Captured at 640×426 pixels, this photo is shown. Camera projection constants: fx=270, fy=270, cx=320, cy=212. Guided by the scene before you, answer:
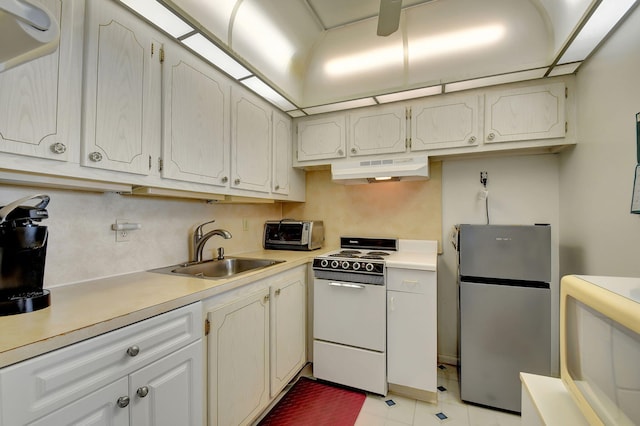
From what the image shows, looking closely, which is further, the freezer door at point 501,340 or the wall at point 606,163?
the freezer door at point 501,340

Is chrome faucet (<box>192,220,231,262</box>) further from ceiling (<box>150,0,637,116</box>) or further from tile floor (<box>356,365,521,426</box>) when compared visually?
tile floor (<box>356,365,521,426</box>)

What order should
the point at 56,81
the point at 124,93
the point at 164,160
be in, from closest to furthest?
the point at 56,81 → the point at 124,93 → the point at 164,160

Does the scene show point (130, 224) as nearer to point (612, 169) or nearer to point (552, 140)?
point (612, 169)

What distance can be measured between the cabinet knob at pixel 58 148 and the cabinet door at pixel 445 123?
7.00 ft

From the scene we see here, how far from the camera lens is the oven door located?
198cm

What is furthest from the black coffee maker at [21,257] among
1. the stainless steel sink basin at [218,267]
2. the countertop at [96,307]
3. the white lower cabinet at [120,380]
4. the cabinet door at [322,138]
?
the cabinet door at [322,138]

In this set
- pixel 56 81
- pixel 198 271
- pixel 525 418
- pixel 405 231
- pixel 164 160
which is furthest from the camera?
pixel 405 231

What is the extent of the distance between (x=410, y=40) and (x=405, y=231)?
159 cm

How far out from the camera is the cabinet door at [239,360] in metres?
1.32

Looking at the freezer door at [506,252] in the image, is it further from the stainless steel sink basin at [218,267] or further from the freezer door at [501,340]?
the stainless steel sink basin at [218,267]

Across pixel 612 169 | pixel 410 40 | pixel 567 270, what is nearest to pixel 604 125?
pixel 612 169

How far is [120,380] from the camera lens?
89 centimetres

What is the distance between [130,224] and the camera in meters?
1.51

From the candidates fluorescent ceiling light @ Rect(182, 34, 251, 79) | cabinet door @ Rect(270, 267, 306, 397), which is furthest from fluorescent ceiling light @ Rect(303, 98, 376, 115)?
cabinet door @ Rect(270, 267, 306, 397)
